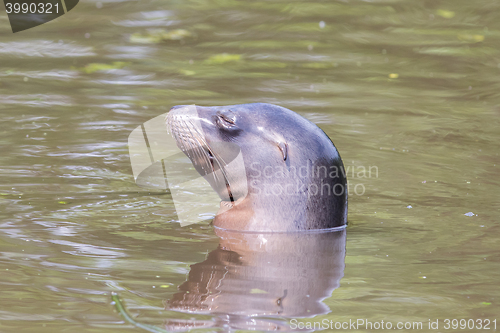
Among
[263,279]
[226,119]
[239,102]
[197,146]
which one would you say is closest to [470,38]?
[239,102]

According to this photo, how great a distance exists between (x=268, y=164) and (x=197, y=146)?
0.57m

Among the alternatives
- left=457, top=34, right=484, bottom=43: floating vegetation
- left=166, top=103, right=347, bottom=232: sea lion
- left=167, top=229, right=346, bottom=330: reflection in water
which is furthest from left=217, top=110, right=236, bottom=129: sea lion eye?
left=457, top=34, right=484, bottom=43: floating vegetation

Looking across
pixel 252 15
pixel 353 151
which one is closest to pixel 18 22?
pixel 252 15

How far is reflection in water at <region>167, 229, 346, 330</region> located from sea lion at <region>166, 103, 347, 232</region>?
0.14m

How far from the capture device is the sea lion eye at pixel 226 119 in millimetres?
5844

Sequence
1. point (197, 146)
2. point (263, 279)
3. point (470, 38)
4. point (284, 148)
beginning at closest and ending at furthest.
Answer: point (263, 279) < point (284, 148) < point (197, 146) < point (470, 38)

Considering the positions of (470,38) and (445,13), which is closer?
(470,38)

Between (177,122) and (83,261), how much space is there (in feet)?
4.59

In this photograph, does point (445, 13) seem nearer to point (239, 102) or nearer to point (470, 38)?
point (470, 38)

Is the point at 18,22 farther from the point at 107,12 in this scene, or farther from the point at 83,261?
the point at 83,261

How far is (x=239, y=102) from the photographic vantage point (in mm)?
9781

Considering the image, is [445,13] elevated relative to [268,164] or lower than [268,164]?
lower

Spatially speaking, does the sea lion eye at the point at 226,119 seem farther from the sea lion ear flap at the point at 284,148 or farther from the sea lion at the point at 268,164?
the sea lion ear flap at the point at 284,148

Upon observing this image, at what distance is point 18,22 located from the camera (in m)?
12.9
